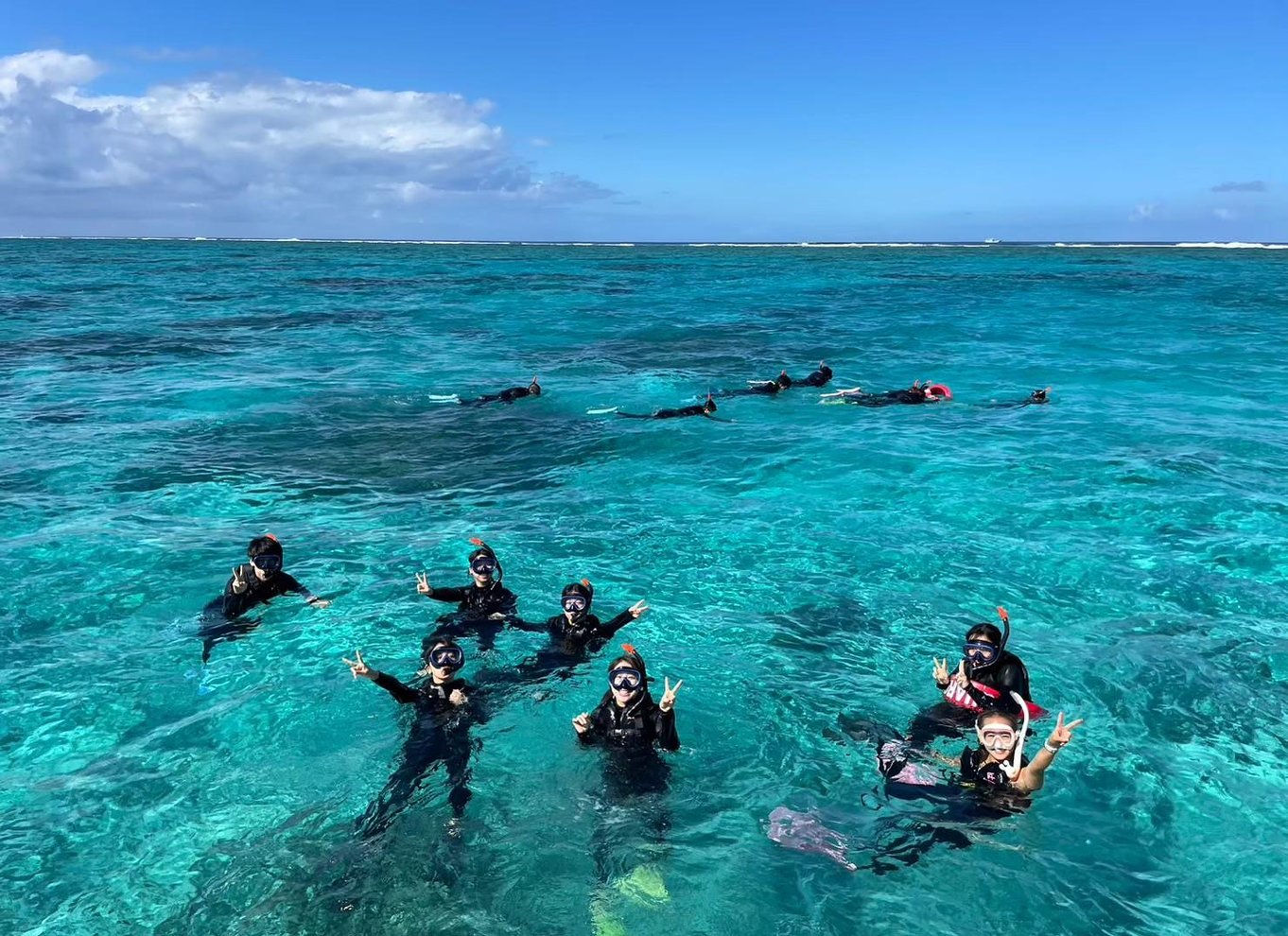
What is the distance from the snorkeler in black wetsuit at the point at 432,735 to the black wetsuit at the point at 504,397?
14993 millimetres

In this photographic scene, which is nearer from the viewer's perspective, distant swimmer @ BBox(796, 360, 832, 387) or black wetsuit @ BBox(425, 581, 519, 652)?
black wetsuit @ BBox(425, 581, 519, 652)

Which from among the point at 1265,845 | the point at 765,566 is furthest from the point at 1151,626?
the point at 765,566

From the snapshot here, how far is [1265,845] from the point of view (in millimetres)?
6559

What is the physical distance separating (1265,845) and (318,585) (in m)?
11.2

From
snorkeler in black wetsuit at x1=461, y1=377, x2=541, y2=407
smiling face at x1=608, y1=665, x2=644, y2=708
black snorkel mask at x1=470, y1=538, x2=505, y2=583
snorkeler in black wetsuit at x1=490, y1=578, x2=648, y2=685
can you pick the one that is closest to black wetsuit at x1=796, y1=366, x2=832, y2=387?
snorkeler in black wetsuit at x1=461, y1=377, x2=541, y2=407

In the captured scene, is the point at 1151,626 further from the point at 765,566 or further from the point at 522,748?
the point at 522,748

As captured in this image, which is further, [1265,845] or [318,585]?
[318,585]

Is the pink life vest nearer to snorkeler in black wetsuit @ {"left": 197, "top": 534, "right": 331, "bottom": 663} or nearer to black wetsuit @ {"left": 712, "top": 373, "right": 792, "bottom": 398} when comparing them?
snorkeler in black wetsuit @ {"left": 197, "top": 534, "right": 331, "bottom": 663}

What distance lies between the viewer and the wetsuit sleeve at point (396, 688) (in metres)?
7.33

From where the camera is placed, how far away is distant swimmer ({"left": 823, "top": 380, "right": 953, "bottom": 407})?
22.3m

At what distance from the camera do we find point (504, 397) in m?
22.7

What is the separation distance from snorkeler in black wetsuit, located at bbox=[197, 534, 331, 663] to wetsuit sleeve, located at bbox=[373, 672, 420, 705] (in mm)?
3225

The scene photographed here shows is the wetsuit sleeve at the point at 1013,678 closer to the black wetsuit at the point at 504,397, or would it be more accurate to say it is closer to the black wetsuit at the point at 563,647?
the black wetsuit at the point at 563,647

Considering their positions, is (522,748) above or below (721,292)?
below
